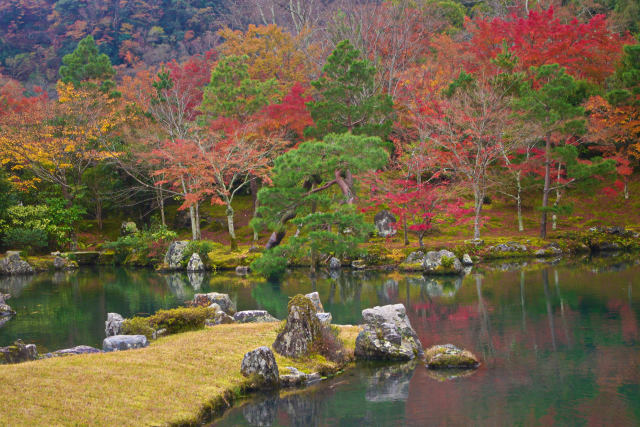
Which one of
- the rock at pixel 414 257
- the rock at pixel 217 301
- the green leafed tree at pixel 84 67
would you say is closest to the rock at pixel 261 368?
the rock at pixel 217 301

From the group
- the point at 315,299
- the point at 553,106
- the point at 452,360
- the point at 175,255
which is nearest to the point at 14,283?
the point at 175,255

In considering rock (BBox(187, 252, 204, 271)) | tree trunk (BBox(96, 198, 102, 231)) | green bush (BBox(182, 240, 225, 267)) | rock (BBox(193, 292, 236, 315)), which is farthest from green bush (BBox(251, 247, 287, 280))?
tree trunk (BBox(96, 198, 102, 231))

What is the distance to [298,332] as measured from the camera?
1105cm

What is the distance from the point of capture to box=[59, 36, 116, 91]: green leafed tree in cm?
3753

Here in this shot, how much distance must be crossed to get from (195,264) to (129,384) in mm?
20114

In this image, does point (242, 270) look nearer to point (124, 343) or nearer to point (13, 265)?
point (13, 265)

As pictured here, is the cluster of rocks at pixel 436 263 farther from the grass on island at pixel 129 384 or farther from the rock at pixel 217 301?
the grass on island at pixel 129 384

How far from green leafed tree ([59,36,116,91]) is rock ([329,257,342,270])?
20.5m

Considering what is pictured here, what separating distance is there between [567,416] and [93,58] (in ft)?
124

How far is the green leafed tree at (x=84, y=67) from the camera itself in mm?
37531

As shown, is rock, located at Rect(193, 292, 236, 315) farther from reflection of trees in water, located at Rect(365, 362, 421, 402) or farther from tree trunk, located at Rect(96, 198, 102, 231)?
tree trunk, located at Rect(96, 198, 102, 231)

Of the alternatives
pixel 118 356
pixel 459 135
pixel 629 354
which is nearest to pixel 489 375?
pixel 629 354

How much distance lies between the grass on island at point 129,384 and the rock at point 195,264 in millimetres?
16987

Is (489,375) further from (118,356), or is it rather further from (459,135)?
(459,135)
